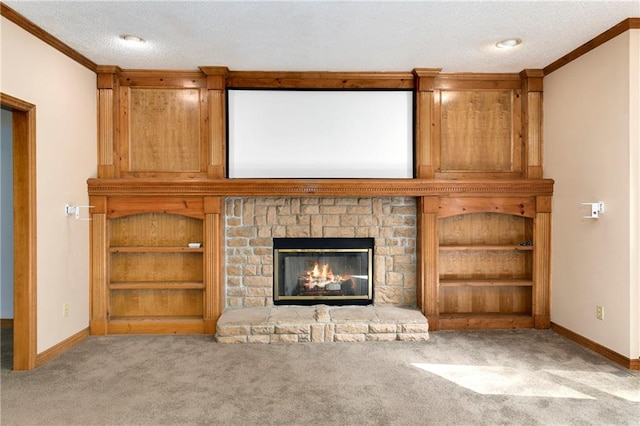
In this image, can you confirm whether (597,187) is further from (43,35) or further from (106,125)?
(43,35)

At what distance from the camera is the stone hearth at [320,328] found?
388cm

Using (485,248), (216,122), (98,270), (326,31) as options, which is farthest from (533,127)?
(98,270)

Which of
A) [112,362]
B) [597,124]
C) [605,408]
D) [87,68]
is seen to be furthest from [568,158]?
[87,68]

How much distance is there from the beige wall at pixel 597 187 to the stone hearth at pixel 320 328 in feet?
4.90

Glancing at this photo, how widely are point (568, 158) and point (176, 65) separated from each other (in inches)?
160

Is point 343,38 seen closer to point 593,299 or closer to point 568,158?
point 568,158

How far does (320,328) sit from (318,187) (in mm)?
1413

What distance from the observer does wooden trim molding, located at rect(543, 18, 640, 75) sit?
124 inches

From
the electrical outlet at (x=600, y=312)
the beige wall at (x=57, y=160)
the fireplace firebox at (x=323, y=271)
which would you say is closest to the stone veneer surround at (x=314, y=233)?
the fireplace firebox at (x=323, y=271)

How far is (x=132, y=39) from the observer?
11.4ft

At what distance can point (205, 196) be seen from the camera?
4.14 meters

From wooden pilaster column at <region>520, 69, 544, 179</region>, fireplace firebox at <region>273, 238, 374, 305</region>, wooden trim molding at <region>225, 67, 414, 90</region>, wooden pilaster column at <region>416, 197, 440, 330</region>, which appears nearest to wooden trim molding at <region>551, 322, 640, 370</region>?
wooden pilaster column at <region>416, 197, 440, 330</region>

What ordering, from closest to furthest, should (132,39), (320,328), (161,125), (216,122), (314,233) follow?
1. (132,39)
2. (320,328)
3. (216,122)
4. (161,125)
5. (314,233)

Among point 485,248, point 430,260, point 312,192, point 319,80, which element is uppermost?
point 319,80
